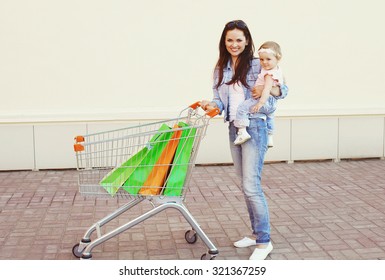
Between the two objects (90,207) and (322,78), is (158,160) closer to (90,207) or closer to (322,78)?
(90,207)

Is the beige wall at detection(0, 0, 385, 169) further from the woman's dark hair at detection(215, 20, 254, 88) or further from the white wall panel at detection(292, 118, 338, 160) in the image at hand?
the woman's dark hair at detection(215, 20, 254, 88)

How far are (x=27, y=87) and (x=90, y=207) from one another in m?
2.22

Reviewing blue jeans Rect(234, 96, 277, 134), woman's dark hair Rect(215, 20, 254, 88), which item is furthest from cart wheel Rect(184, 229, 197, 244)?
woman's dark hair Rect(215, 20, 254, 88)

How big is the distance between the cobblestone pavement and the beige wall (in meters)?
0.73

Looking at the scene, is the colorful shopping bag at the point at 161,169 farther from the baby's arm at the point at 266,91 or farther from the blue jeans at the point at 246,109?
the baby's arm at the point at 266,91

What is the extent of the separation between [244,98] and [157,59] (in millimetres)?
3506

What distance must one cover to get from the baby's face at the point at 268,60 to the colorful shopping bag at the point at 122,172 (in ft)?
2.67

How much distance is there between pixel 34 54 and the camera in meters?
7.69

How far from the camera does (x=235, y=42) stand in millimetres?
4500

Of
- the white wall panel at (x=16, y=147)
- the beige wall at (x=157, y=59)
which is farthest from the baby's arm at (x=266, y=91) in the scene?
the white wall panel at (x=16, y=147)

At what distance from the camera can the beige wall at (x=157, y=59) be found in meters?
7.68

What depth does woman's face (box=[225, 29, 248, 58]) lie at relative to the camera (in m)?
4.49

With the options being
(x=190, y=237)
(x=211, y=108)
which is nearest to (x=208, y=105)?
(x=211, y=108)

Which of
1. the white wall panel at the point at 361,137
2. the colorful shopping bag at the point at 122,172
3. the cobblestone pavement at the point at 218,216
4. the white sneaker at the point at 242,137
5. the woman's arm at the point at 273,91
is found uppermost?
the woman's arm at the point at 273,91
